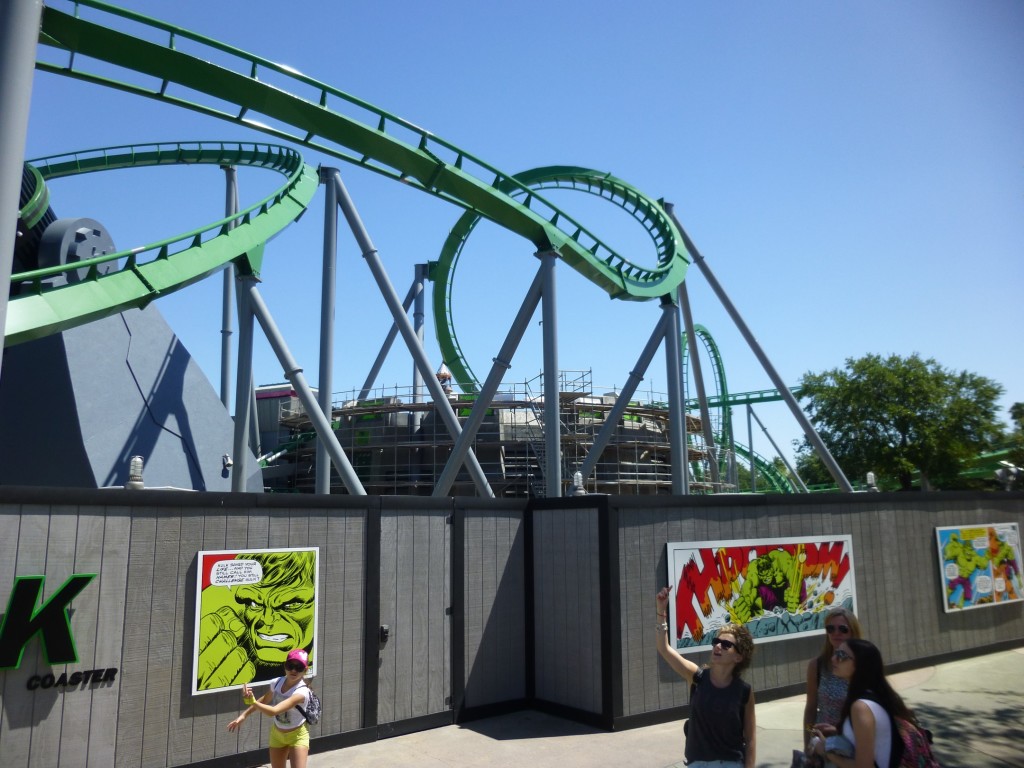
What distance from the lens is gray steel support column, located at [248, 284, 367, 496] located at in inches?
524

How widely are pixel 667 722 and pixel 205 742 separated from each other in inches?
199

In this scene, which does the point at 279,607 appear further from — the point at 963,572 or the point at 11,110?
the point at 963,572

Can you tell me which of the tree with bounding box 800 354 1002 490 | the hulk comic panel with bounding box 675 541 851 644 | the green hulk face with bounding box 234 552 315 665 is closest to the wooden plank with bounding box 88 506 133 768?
the green hulk face with bounding box 234 552 315 665

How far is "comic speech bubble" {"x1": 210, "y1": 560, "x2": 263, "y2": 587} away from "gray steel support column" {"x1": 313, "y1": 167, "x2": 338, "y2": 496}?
6679 millimetres

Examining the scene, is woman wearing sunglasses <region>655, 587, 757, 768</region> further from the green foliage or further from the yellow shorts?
the green foliage

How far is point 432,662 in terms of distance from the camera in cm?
908

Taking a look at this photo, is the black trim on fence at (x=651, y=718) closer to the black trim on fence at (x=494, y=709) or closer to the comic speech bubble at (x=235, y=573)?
the black trim on fence at (x=494, y=709)

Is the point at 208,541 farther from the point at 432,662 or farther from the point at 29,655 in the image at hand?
the point at 432,662

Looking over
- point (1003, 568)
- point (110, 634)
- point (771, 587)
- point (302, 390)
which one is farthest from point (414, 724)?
point (1003, 568)

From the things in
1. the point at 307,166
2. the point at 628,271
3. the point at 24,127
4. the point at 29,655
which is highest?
the point at 307,166

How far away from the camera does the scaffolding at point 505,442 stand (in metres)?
24.1

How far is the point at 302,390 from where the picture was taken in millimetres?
13859

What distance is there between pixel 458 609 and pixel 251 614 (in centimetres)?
258

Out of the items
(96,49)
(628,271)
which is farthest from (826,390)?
(96,49)
